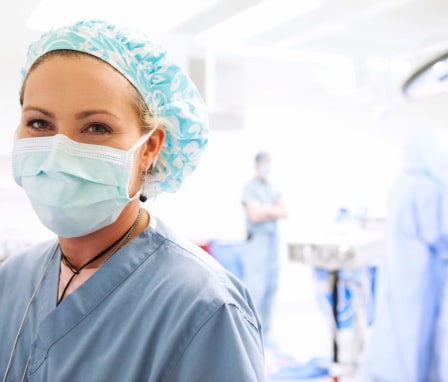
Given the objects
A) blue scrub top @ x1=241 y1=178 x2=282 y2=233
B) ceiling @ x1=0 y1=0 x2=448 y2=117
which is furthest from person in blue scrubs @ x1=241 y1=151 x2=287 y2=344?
ceiling @ x1=0 y1=0 x2=448 y2=117

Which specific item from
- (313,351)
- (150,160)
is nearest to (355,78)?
(313,351)

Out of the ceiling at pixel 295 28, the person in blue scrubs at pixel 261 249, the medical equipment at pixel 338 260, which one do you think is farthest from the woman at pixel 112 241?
the person in blue scrubs at pixel 261 249

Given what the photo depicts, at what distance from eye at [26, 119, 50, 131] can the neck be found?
0.20 meters

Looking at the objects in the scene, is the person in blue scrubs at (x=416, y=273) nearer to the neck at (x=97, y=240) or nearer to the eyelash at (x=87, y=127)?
the neck at (x=97, y=240)

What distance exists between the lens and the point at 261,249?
13.0ft

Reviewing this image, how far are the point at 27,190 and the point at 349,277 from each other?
298 cm

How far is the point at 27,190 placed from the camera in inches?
36.3

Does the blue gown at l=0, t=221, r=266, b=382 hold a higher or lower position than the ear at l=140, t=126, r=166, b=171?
lower

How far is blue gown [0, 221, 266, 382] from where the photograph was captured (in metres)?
0.81

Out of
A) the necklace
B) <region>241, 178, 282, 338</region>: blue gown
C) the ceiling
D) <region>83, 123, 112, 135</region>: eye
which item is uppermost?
the ceiling

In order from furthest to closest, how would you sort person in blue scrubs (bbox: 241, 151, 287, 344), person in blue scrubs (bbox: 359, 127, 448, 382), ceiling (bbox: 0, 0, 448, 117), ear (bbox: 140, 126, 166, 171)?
person in blue scrubs (bbox: 241, 151, 287, 344)
person in blue scrubs (bbox: 359, 127, 448, 382)
ceiling (bbox: 0, 0, 448, 117)
ear (bbox: 140, 126, 166, 171)

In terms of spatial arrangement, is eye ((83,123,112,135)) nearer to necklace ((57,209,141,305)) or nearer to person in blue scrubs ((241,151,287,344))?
necklace ((57,209,141,305))

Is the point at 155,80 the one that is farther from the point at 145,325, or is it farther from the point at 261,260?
the point at 261,260

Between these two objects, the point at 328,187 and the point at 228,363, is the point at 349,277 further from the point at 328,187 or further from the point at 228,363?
the point at 228,363
